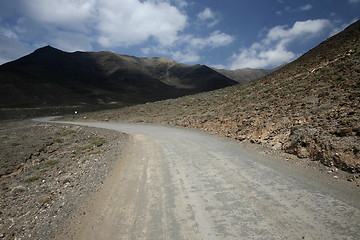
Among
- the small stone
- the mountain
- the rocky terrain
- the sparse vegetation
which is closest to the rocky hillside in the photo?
the rocky terrain

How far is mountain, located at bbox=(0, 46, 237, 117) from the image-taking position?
7288cm

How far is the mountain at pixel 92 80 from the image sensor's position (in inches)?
2869

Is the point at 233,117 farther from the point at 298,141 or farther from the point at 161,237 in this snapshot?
the point at 161,237

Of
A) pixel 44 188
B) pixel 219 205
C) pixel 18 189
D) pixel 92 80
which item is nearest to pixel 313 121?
pixel 219 205

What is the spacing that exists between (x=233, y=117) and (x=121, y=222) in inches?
542

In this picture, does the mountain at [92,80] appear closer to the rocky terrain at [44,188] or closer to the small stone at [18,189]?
the rocky terrain at [44,188]

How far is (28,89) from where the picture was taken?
247ft

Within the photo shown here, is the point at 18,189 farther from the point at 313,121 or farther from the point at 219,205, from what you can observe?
the point at 313,121

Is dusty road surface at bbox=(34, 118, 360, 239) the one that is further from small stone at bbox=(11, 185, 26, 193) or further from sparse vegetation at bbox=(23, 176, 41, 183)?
sparse vegetation at bbox=(23, 176, 41, 183)

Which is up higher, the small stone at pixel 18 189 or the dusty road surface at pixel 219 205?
the dusty road surface at pixel 219 205

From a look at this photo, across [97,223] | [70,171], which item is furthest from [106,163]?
[97,223]

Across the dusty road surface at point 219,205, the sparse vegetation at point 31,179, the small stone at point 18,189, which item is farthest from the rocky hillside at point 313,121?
the small stone at point 18,189

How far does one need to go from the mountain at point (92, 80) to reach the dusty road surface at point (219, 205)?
6426 centimetres

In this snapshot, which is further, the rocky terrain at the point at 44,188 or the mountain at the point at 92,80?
the mountain at the point at 92,80
